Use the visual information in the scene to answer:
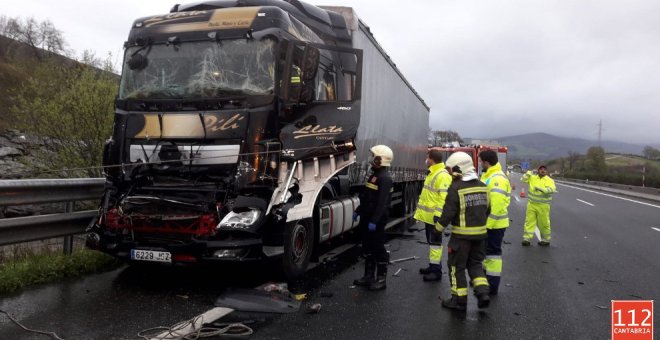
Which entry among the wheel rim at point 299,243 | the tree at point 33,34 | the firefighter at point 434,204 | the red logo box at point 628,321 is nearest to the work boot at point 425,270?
the firefighter at point 434,204

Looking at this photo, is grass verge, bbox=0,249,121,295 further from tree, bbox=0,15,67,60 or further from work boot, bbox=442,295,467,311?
tree, bbox=0,15,67,60

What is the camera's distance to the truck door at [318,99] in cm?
556

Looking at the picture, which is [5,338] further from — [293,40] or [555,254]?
[555,254]

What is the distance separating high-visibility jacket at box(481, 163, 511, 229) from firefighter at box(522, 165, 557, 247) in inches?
146

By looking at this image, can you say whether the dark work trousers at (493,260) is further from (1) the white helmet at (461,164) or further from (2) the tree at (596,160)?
(2) the tree at (596,160)

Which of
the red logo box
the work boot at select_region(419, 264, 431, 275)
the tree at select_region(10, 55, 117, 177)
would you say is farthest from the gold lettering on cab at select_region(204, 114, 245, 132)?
the tree at select_region(10, 55, 117, 177)

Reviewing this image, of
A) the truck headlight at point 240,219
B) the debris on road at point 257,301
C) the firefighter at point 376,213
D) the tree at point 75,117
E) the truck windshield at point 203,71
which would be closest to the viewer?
the debris on road at point 257,301

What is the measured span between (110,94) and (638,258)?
10856 mm

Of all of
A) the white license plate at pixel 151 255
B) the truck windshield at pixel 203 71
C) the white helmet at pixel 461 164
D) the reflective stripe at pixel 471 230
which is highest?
the truck windshield at pixel 203 71

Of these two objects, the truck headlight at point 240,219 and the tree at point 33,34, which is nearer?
the truck headlight at point 240,219

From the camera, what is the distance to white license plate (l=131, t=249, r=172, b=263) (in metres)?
4.93

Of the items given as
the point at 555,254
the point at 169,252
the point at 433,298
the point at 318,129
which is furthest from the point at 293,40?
the point at 555,254

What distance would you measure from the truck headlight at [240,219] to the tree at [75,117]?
6971 mm

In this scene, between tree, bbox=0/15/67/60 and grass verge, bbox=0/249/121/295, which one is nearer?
grass verge, bbox=0/249/121/295
